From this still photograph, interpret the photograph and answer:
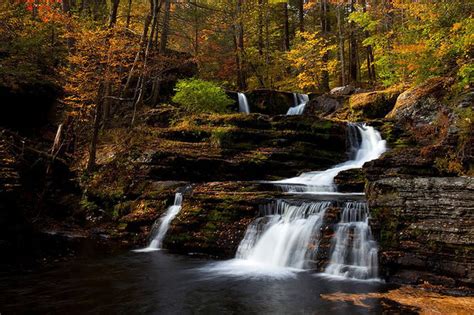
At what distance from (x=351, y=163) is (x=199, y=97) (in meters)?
6.72

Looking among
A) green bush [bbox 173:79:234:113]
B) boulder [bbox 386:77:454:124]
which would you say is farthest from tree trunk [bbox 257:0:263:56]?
boulder [bbox 386:77:454:124]

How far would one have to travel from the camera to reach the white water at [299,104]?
1959 cm

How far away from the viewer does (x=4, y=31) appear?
13508 millimetres

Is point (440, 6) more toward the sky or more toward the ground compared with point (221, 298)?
more toward the sky

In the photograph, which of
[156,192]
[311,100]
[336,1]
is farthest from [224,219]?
[336,1]

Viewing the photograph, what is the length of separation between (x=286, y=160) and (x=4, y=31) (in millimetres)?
10830

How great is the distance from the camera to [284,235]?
816cm

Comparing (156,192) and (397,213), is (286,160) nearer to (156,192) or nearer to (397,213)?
(156,192)

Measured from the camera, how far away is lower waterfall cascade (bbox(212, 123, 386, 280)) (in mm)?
7082

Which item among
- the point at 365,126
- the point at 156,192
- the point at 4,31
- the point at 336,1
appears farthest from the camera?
the point at 336,1

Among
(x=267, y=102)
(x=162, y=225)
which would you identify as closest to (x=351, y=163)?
(x=162, y=225)

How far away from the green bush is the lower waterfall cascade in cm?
791

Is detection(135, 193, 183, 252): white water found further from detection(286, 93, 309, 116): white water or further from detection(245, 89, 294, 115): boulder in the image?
detection(286, 93, 309, 116): white water

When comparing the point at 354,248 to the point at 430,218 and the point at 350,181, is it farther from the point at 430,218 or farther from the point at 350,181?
the point at 350,181
